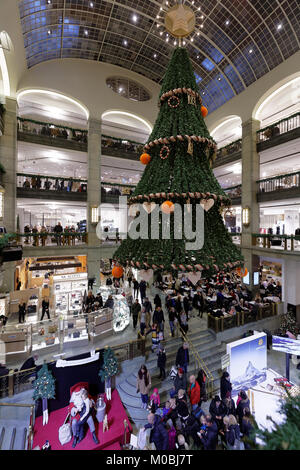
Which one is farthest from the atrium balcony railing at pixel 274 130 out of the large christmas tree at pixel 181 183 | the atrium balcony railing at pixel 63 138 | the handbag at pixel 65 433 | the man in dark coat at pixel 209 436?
the handbag at pixel 65 433

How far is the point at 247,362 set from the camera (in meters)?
7.20

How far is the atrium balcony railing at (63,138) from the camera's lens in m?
13.4

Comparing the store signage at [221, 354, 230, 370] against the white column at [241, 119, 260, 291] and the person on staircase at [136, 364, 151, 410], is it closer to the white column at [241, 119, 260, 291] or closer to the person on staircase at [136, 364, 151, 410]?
the person on staircase at [136, 364, 151, 410]

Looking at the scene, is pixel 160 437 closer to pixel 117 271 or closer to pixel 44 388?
pixel 44 388

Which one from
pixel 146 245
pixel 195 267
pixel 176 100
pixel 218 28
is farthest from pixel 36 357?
pixel 218 28

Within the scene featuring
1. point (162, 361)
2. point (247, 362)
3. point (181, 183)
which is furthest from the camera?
point (247, 362)

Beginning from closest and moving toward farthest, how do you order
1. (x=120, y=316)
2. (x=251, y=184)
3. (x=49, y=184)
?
(x=120, y=316) → (x=49, y=184) → (x=251, y=184)

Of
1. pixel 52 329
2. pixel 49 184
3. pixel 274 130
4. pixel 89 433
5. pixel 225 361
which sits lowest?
pixel 89 433

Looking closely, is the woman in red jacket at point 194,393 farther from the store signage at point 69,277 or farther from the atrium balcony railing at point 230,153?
the atrium balcony railing at point 230,153

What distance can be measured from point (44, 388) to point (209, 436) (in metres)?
4.23

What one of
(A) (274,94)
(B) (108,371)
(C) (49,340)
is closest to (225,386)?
(B) (108,371)

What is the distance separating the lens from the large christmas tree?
11.2ft

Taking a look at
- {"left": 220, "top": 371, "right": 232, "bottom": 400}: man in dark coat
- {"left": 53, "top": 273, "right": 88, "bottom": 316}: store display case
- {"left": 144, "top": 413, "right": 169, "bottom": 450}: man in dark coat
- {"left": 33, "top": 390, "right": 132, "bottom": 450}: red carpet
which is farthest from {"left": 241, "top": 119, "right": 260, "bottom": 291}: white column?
{"left": 144, "top": 413, "right": 169, "bottom": 450}: man in dark coat

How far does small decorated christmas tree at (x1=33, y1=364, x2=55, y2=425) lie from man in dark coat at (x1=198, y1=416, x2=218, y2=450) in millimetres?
3916
